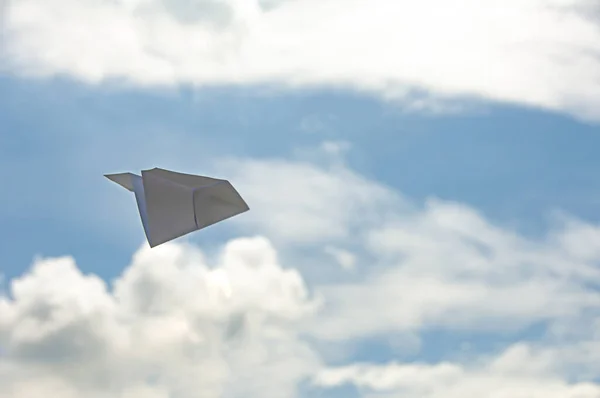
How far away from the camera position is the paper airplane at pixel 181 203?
50.5 metres

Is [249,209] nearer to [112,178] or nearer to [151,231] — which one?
[151,231]

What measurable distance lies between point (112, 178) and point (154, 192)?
529cm

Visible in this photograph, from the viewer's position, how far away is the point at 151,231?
51188mm

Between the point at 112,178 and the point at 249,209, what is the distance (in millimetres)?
12198

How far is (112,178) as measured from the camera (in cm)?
5650

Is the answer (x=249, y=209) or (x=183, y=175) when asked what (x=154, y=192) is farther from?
(x=249, y=209)

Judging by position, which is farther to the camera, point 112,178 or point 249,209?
point 112,178

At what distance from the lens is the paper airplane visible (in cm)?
5053

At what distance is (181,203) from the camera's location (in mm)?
51969

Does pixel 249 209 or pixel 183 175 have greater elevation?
pixel 183 175

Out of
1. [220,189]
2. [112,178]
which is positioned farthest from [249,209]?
[112,178]

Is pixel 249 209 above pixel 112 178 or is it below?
below

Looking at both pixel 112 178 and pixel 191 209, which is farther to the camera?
pixel 112 178

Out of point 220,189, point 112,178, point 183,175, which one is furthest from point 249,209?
point 112,178
